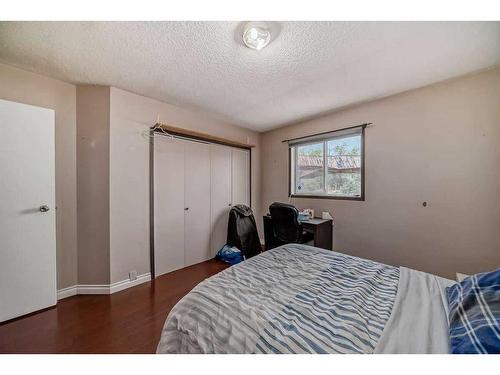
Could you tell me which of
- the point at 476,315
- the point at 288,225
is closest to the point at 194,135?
the point at 288,225

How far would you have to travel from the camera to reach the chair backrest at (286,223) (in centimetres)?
243

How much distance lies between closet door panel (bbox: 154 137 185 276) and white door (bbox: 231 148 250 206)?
0.97 meters

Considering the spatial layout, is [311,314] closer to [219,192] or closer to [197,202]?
[197,202]

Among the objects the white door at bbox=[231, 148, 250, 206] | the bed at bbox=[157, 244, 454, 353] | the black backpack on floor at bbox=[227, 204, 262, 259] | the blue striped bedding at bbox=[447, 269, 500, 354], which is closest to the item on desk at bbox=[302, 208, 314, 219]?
the black backpack on floor at bbox=[227, 204, 262, 259]

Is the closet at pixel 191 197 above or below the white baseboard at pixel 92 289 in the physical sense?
above

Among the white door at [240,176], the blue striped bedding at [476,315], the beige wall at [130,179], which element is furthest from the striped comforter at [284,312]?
the white door at [240,176]

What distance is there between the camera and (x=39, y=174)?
67.0 inches

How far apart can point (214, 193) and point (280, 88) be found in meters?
1.78

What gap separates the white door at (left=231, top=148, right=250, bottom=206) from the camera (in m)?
3.37

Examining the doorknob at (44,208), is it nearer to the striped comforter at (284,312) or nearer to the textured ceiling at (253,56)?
the textured ceiling at (253,56)

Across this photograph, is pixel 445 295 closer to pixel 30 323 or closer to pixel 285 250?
pixel 285 250

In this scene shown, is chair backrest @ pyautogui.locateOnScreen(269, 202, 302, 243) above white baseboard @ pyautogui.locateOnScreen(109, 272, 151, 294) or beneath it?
above

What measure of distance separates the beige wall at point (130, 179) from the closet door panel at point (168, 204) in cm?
13

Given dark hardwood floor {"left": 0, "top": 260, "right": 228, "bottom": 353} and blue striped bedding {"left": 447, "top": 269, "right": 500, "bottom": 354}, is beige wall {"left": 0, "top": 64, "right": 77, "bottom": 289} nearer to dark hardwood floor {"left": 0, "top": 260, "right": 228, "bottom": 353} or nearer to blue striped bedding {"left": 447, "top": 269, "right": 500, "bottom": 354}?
dark hardwood floor {"left": 0, "top": 260, "right": 228, "bottom": 353}
